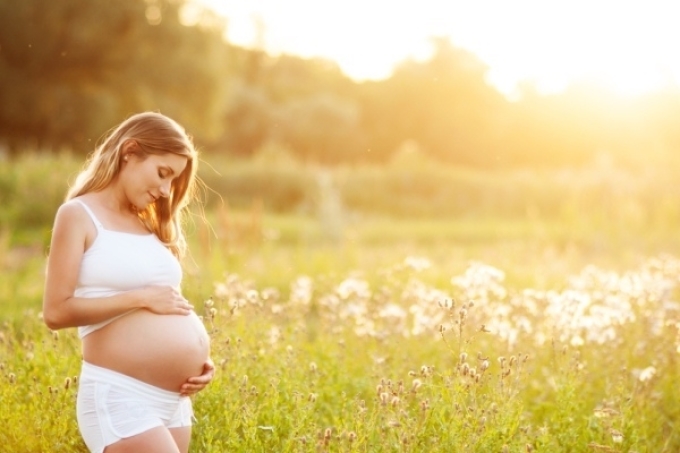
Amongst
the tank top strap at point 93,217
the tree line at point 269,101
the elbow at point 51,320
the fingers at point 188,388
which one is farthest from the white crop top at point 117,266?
the tree line at point 269,101

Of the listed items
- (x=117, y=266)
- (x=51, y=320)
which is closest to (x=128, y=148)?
(x=117, y=266)

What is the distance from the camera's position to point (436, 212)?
2608cm

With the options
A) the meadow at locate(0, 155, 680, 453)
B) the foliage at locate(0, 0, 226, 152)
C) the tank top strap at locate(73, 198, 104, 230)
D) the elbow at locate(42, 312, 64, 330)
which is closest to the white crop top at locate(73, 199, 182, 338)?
the tank top strap at locate(73, 198, 104, 230)

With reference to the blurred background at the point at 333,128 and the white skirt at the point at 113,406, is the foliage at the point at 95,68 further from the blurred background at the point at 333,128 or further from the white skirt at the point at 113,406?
the white skirt at the point at 113,406

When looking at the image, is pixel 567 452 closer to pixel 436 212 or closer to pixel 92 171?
pixel 92 171

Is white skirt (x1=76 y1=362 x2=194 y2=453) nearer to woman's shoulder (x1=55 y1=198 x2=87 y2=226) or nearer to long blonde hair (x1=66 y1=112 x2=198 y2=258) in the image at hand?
woman's shoulder (x1=55 y1=198 x2=87 y2=226)

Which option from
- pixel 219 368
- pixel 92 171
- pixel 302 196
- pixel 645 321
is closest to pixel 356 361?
pixel 219 368

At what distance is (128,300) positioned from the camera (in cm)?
317

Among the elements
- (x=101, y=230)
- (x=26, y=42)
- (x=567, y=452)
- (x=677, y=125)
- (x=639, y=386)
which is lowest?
(x=567, y=452)

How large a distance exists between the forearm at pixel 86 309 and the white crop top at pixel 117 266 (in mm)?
66

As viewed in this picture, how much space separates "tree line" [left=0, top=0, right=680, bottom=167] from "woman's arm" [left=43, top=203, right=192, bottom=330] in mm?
22958

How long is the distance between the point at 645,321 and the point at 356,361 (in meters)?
2.09

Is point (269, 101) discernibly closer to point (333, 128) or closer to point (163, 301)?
point (333, 128)

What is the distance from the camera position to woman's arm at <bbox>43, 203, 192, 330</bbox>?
3084 millimetres
